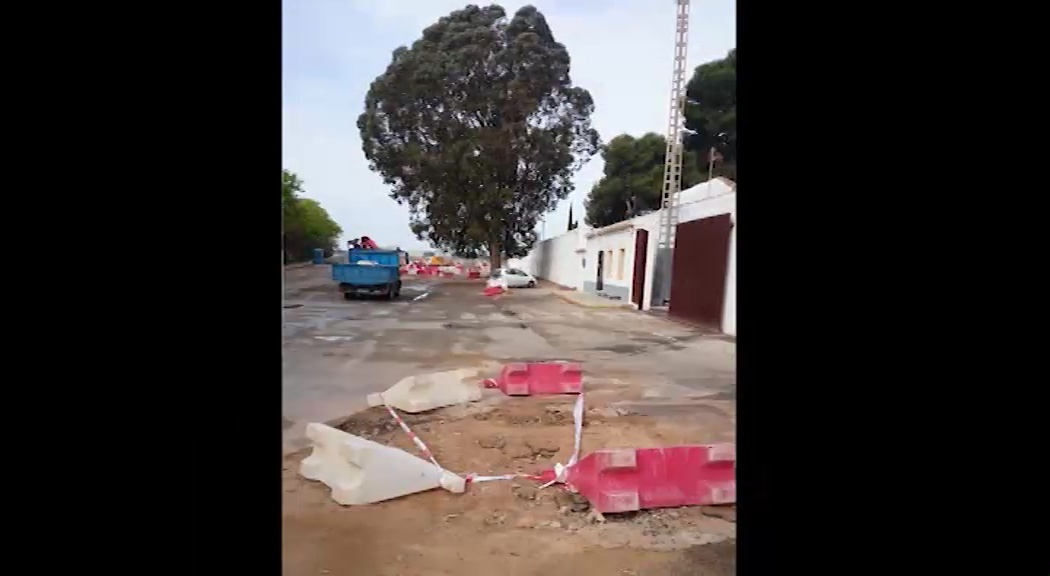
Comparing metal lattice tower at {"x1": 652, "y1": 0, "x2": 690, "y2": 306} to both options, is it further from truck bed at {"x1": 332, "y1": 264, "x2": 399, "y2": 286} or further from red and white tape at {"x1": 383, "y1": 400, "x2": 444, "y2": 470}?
red and white tape at {"x1": 383, "y1": 400, "x2": 444, "y2": 470}

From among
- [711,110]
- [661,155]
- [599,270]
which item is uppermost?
[711,110]

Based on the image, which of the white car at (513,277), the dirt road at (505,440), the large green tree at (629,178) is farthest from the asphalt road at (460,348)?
the large green tree at (629,178)

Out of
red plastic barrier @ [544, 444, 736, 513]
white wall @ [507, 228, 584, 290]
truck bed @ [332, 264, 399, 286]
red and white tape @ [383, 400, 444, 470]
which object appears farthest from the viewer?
white wall @ [507, 228, 584, 290]

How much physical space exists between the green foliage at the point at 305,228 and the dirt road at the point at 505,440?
22.2 meters

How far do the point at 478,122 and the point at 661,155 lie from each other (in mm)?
10305

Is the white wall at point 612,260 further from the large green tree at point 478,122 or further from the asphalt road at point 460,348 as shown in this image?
the large green tree at point 478,122

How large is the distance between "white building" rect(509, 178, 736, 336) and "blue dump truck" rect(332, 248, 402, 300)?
281 inches

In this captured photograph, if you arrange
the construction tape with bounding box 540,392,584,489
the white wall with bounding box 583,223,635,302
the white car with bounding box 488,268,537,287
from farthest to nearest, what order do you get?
the white car with bounding box 488,268,537,287 → the white wall with bounding box 583,223,635,302 → the construction tape with bounding box 540,392,584,489

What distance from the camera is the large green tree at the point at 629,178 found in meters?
32.8

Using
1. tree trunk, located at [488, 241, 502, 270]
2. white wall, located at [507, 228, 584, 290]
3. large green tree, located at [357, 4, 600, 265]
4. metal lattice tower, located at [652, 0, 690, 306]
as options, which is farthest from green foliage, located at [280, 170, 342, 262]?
metal lattice tower, located at [652, 0, 690, 306]

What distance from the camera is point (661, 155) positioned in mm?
33094

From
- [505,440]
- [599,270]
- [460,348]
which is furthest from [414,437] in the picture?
[599,270]

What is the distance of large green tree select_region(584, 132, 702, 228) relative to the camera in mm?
32812

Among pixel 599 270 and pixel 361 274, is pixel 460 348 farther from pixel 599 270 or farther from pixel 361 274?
pixel 599 270
